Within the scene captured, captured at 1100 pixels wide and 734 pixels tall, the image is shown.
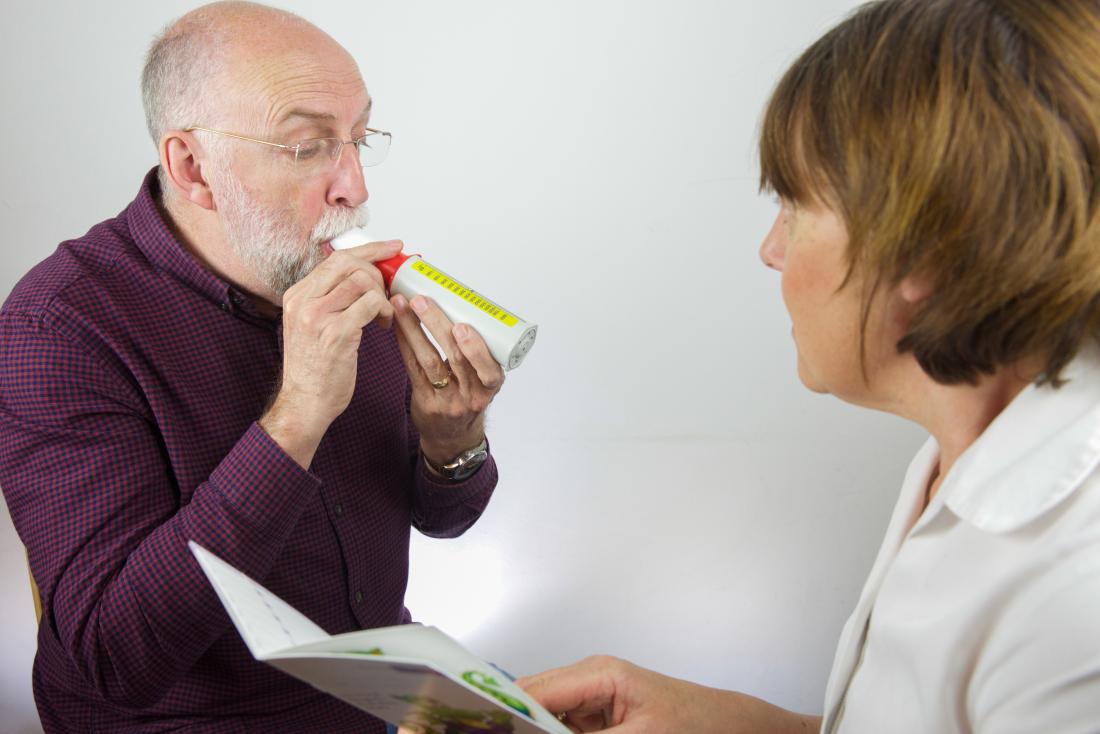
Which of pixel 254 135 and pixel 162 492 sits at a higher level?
pixel 254 135

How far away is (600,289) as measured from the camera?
1.96 metres

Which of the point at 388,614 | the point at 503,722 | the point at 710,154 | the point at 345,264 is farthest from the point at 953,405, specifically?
the point at 710,154

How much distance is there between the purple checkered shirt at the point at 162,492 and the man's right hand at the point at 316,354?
4 cm

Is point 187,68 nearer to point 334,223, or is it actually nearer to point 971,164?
point 334,223

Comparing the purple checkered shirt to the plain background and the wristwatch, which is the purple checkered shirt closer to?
the wristwatch

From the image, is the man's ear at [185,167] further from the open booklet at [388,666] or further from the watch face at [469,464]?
the open booklet at [388,666]

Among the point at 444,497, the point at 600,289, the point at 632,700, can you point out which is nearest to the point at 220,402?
the point at 444,497

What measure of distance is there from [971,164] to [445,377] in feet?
2.47

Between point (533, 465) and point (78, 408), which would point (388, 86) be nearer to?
point (533, 465)

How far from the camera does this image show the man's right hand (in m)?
1.09

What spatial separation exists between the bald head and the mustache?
0.15 meters

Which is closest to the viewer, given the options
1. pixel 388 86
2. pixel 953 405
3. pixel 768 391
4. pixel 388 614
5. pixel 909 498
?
pixel 953 405

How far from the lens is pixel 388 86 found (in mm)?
1854

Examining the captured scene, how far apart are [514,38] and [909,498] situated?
1277mm
